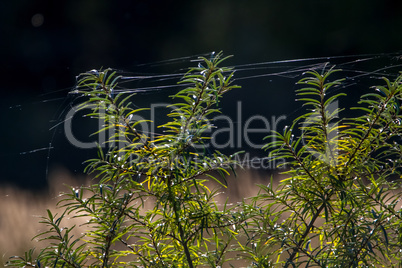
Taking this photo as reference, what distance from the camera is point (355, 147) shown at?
0.40 metres

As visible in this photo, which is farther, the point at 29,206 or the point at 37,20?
the point at 37,20

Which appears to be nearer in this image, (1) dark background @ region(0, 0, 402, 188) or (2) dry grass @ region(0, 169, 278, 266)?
(2) dry grass @ region(0, 169, 278, 266)

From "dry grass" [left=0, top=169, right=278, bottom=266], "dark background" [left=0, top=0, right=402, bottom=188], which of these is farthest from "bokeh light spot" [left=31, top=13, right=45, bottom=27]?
"dry grass" [left=0, top=169, right=278, bottom=266]

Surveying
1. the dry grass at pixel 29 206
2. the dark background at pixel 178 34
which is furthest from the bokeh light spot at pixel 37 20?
the dry grass at pixel 29 206

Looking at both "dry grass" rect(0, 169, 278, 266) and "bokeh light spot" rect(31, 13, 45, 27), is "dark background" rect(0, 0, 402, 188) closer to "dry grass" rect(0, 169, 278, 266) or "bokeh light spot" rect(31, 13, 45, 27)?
"bokeh light spot" rect(31, 13, 45, 27)

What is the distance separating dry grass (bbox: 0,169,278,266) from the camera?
59 cm

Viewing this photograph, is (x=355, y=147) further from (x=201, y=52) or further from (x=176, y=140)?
(x=201, y=52)

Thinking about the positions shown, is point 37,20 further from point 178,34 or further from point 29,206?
point 29,206

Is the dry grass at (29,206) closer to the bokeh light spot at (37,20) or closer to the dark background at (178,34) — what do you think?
the dark background at (178,34)

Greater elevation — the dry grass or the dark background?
the dark background

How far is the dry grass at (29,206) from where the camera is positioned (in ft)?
1.92

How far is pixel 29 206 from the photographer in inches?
24.7

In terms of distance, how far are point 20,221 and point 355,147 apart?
45 cm

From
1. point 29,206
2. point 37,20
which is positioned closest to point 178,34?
point 37,20
